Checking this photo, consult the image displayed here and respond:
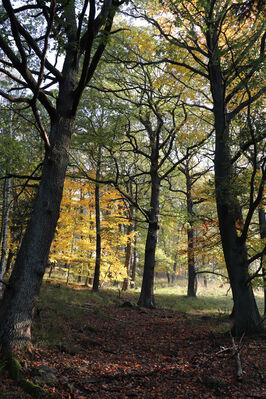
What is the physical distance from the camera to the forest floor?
370 cm

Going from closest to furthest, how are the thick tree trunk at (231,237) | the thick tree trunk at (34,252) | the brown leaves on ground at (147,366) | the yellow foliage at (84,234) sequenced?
1. the brown leaves on ground at (147,366)
2. the thick tree trunk at (34,252)
3. the thick tree trunk at (231,237)
4. the yellow foliage at (84,234)

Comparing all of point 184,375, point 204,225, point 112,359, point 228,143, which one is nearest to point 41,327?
point 112,359

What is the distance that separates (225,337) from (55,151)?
6271mm

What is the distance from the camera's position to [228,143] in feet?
22.5

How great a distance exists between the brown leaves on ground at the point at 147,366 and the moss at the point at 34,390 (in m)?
0.10

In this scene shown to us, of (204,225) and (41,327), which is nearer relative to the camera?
(41,327)

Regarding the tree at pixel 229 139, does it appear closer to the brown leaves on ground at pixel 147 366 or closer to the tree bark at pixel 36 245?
the brown leaves on ground at pixel 147 366

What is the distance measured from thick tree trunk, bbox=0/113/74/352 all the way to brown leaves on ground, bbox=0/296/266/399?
0.56 meters

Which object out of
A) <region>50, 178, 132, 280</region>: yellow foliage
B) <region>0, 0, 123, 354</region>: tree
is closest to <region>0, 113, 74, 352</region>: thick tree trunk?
<region>0, 0, 123, 354</region>: tree

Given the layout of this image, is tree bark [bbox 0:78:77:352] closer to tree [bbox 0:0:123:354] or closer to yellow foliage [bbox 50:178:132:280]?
tree [bbox 0:0:123:354]

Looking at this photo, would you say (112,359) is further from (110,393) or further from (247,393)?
(247,393)

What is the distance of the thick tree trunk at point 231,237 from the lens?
21.4ft

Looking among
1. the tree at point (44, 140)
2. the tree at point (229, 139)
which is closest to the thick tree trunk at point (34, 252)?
the tree at point (44, 140)

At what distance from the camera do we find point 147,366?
188 inches
